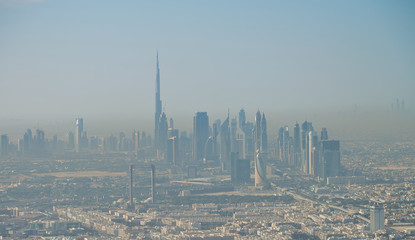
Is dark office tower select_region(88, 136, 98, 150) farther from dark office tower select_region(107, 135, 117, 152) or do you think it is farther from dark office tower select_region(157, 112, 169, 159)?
dark office tower select_region(157, 112, 169, 159)

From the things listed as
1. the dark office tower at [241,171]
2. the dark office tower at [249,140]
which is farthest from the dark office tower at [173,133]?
the dark office tower at [241,171]

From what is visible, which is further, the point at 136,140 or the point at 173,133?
the point at 136,140

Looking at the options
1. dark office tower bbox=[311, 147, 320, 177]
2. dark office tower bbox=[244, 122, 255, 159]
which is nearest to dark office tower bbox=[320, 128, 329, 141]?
dark office tower bbox=[311, 147, 320, 177]

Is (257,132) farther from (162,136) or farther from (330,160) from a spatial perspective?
(162,136)

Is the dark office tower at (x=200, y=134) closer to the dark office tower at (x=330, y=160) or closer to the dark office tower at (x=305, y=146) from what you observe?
the dark office tower at (x=305, y=146)

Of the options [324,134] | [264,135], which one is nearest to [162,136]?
[264,135]

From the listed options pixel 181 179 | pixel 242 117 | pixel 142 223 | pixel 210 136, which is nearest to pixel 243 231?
pixel 142 223
